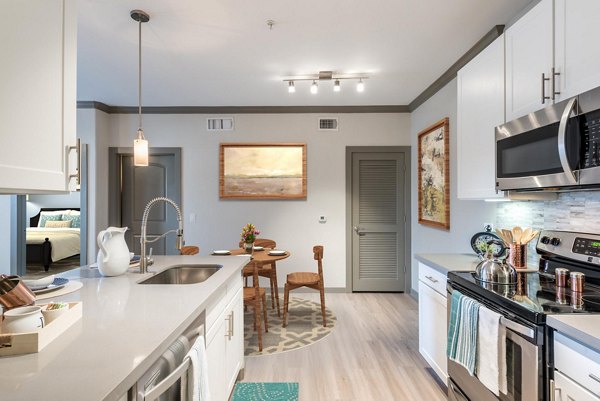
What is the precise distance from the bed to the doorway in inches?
218

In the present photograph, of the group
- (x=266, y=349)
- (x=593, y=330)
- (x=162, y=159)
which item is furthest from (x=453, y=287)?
(x=162, y=159)

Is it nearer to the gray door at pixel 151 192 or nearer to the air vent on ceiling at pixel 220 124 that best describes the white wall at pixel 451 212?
the air vent on ceiling at pixel 220 124

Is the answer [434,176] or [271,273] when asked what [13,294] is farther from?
[434,176]

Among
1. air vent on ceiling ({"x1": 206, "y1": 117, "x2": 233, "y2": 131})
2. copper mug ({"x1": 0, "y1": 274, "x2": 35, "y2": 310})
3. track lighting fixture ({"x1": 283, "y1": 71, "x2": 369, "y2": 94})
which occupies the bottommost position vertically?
copper mug ({"x1": 0, "y1": 274, "x2": 35, "y2": 310})

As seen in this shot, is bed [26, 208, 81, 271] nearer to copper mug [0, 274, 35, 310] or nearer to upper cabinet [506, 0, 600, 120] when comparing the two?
copper mug [0, 274, 35, 310]

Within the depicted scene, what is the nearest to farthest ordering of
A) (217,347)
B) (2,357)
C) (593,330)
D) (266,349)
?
1. (2,357)
2. (593,330)
3. (217,347)
4. (266,349)

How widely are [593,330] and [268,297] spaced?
12.5 ft

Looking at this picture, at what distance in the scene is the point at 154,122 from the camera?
15.6 feet

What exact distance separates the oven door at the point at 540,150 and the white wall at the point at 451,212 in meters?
0.79

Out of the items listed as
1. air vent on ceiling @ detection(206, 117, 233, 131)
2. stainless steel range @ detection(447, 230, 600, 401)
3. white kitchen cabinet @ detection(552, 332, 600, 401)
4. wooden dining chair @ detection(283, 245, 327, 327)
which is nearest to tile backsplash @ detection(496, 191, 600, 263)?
stainless steel range @ detection(447, 230, 600, 401)

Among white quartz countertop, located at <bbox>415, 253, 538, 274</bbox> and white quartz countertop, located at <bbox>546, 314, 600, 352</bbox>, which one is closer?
white quartz countertop, located at <bbox>546, 314, 600, 352</bbox>

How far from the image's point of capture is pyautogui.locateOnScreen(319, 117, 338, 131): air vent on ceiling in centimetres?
471

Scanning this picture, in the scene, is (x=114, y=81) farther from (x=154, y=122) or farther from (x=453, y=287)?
(x=453, y=287)

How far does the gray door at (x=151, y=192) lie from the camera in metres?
4.73
